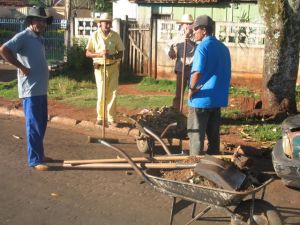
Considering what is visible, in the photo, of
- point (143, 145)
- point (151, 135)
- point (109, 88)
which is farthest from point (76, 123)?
point (151, 135)

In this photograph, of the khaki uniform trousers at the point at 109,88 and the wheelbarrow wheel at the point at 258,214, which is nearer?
the wheelbarrow wheel at the point at 258,214

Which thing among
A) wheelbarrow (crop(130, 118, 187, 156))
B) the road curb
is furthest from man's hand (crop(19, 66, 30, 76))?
the road curb

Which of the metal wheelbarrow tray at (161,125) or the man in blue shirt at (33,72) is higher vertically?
the man in blue shirt at (33,72)

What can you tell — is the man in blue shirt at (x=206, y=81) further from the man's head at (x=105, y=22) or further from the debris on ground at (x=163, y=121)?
the man's head at (x=105, y=22)

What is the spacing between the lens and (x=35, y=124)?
7277 mm

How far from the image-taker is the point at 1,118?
1102 cm

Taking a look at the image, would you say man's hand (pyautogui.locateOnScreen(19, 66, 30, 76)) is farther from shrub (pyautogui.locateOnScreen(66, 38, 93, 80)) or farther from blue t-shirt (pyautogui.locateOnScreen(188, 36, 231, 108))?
shrub (pyautogui.locateOnScreen(66, 38, 93, 80))

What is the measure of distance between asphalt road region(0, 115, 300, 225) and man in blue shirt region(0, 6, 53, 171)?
46cm

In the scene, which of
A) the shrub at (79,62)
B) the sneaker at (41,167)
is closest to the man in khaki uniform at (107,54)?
the sneaker at (41,167)

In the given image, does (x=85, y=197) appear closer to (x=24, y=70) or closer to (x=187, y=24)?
(x=24, y=70)

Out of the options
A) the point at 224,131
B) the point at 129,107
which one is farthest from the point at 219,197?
the point at 129,107

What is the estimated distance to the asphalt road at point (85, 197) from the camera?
5.69 metres

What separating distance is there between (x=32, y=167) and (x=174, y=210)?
306cm

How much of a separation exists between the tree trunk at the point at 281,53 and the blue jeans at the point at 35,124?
4.65 metres
